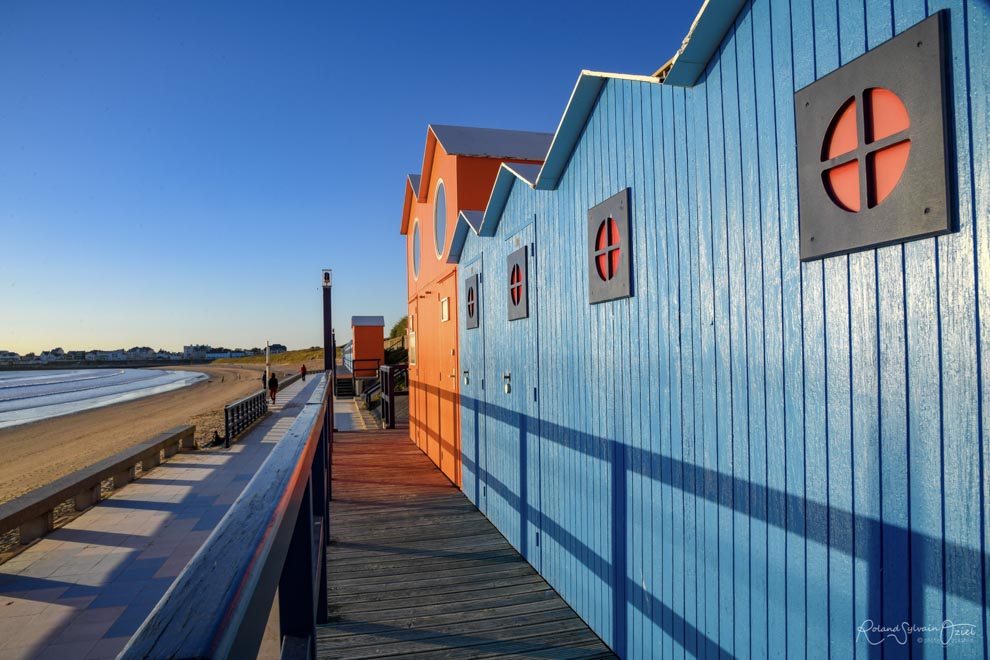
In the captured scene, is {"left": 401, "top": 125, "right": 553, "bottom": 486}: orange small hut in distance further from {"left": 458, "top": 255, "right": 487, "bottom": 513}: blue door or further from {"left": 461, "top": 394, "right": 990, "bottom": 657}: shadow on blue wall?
{"left": 461, "top": 394, "right": 990, "bottom": 657}: shadow on blue wall

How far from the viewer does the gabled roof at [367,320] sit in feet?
88.9

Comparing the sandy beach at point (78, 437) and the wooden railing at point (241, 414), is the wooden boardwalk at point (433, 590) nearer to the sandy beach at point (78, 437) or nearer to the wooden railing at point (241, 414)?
the wooden railing at point (241, 414)

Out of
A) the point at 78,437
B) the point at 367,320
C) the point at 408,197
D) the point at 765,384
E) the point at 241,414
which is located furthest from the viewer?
the point at 367,320

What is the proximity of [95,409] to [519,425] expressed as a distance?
32349mm

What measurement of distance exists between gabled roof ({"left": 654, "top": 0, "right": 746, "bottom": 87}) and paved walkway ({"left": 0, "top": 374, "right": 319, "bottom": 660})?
3.54 metres

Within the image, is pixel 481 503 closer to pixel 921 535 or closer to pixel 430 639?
pixel 430 639

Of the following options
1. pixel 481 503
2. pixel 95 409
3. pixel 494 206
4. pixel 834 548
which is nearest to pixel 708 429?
pixel 834 548

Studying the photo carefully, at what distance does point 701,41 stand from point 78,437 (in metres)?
23.1

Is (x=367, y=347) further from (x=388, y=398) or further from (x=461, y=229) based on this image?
(x=461, y=229)

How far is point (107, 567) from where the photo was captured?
5512 mm

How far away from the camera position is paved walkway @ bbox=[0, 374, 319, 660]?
4.20 meters

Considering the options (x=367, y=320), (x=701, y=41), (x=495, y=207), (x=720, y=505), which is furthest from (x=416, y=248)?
(x=367, y=320)

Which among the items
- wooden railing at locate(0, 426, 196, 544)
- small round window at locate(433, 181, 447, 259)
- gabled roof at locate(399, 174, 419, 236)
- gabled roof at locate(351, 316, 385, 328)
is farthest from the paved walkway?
gabled roof at locate(351, 316, 385, 328)

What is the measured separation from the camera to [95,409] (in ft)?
98.6
